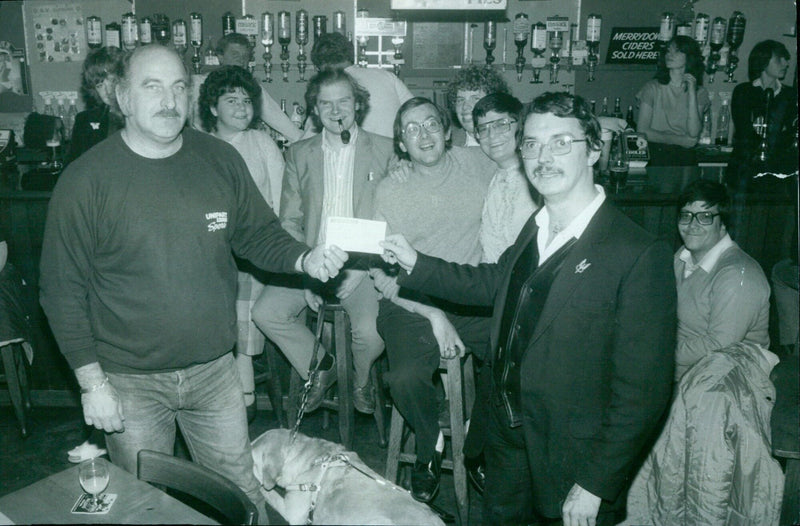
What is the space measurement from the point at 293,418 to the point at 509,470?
69.9 inches

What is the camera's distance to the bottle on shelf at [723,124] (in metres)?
7.00

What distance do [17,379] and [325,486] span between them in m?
2.62

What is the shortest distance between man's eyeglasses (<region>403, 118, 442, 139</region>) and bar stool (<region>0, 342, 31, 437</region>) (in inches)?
98.7

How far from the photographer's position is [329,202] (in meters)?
3.69

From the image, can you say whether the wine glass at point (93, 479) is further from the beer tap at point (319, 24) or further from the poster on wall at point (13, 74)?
the poster on wall at point (13, 74)

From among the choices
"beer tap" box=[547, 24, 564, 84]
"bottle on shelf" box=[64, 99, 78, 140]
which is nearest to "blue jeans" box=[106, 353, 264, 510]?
"beer tap" box=[547, 24, 564, 84]

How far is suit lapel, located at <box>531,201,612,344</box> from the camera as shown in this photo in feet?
6.34

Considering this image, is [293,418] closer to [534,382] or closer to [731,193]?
[534,382]

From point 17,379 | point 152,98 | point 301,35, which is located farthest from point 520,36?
point 17,379

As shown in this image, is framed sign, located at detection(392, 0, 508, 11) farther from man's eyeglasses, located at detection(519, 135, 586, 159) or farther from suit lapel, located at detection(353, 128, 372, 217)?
man's eyeglasses, located at detection(519, 135, 586, 159)

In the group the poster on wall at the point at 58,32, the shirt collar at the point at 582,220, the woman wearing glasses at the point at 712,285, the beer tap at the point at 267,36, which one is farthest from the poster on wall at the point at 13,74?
the shirt collar at the point at 582,220

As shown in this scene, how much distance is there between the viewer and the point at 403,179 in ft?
10.8

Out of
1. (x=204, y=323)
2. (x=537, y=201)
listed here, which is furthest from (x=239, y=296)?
(x=537, y=201)

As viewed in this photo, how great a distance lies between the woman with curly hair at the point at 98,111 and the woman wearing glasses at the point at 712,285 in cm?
325
